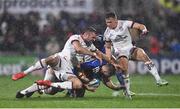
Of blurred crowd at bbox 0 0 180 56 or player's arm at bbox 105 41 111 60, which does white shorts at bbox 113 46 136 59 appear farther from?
blurred crowd at bbox 0 0 180 56

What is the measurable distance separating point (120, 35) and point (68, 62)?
153 centimetres

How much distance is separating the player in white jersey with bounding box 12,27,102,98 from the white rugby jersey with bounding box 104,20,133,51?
0.78 m

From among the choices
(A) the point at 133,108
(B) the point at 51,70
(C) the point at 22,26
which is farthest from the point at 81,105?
(C) the point at 22,26

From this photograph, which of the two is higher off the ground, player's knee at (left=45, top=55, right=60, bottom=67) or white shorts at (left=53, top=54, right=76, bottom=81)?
player's knee at (left=45, top=55, right=60, bottom=67)

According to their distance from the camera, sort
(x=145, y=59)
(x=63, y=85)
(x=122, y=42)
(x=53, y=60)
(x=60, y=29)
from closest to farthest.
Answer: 1. (x=63, y=85)
2. (x=53, y=60)
3. (x=122, y=42)
4. (x=145, y=59)
5. (x=60, y=29)

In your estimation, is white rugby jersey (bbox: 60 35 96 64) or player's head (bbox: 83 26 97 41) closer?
player's head (bbox: 83 26 97 41)

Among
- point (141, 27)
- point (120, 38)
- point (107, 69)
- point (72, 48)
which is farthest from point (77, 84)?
point (141, 27)

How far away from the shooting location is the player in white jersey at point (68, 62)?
18.0 metres

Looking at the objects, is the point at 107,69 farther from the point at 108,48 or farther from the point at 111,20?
the point at 111,20

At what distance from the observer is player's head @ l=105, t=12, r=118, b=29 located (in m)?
18.5

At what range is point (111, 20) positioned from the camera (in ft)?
61.1

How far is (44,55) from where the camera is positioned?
98.4ft

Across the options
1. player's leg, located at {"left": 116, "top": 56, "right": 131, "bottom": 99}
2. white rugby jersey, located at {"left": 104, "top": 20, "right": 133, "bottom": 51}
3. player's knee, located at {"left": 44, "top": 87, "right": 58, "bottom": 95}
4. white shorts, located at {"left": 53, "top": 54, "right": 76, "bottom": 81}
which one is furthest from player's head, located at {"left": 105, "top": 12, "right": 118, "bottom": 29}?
player's knee, located at {"left": 44, "top": 87, "right": 58, "bottom": 95}

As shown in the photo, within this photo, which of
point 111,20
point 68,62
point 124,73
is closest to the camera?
point 68,62
